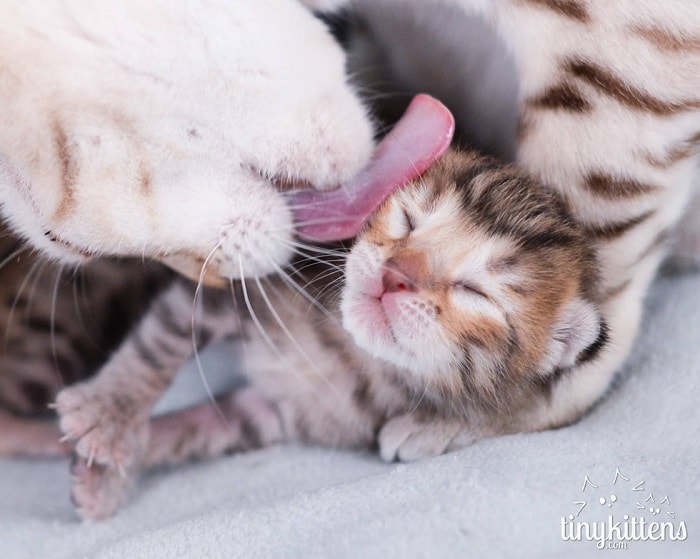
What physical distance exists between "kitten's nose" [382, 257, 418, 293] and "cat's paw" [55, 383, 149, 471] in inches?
16.3

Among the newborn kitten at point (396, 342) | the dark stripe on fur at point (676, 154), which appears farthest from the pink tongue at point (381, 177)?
the dark stripe on fur at point (676, 154)

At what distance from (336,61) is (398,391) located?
456mm

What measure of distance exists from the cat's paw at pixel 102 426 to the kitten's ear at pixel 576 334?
1.79ft

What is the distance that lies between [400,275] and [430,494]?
251 mm

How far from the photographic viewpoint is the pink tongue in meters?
0.94

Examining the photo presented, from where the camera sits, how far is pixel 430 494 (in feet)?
2.85

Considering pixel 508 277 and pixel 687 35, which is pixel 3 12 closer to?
pixel 508 277

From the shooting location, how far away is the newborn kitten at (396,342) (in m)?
0.86

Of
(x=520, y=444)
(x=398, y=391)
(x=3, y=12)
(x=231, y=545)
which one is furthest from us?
(x=398, y=391)

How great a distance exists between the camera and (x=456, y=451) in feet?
3.20

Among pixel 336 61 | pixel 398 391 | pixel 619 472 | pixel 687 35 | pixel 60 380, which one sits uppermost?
pixel 687 35

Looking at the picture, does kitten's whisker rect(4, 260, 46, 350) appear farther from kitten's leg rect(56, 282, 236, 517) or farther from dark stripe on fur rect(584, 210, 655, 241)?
dark stripe on fur rect(584, 210, 655, 241)

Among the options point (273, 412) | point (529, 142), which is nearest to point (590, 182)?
point (529, 142)

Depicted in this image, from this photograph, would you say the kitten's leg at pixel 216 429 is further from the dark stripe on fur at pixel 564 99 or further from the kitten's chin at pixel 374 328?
the dark stripe on fur at pixel 564 99
